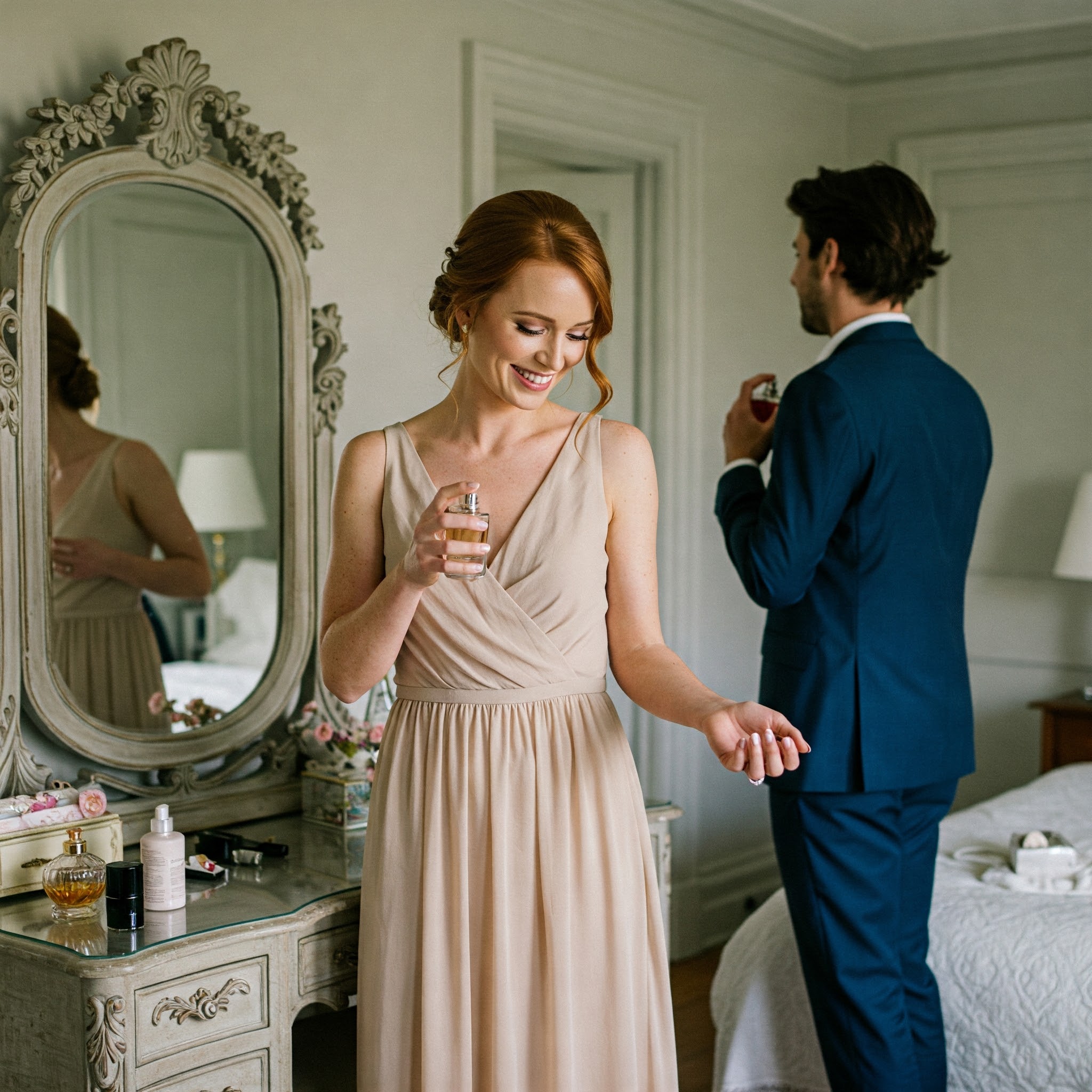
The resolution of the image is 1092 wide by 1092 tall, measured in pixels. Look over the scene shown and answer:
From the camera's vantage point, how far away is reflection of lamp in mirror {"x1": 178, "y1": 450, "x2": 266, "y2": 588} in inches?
97.4

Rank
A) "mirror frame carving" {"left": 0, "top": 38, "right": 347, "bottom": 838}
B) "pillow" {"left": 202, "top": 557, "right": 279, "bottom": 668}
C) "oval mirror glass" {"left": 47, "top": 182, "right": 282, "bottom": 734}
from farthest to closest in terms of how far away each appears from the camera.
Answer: "pillow" {"left": 202, "top": 557, "right": 279, "bottom": 668} → "oval mirror glass" {"left": 47, "top": 182, "right": 282, "bottom": 734} → "mirror frame carving" {"left": 0, "top": 38, "right": 347, "bottom": 838}

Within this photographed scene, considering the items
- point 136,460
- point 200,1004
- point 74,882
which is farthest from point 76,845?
point 136,460

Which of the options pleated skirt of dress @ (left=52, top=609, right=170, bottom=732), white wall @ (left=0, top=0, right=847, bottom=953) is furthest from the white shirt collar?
pleated skirt of dress @ (left=52, top=609, right=170, bottom=732)

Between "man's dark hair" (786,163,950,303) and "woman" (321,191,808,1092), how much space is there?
81 centimetres

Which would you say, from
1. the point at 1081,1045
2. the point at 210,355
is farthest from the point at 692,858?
the point at 210,355

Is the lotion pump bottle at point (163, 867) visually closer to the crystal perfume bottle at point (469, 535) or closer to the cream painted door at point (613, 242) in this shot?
the crystal perfume bottle at point (469, 535)

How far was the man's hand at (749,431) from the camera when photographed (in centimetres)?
257

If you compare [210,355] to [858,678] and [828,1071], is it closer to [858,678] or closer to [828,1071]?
[858,678]

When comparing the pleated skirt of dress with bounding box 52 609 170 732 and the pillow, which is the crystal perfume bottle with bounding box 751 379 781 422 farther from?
the pleated skirt of dress with bounding box 52 609 170 732

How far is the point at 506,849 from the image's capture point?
1.74 meters

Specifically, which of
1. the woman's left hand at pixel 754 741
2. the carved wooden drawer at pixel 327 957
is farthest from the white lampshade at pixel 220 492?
the woman's left hand at pixel 754 741

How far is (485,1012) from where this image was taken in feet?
5.77

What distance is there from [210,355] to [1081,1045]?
190 cm

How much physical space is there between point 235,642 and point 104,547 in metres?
0.32
